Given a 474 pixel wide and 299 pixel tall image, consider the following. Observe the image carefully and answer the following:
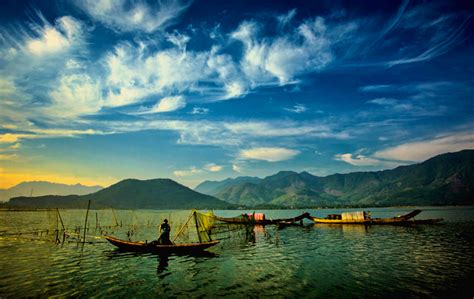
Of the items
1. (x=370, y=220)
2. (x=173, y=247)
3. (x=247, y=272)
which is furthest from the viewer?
(x=370, y=220)

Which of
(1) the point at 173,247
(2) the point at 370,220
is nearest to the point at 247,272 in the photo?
(1) the point at 173,247

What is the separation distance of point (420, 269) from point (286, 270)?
Result: 962cm

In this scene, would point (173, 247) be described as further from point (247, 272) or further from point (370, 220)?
point (370, 220)

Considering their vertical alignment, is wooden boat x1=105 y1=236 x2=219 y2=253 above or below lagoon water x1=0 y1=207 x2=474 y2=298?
above

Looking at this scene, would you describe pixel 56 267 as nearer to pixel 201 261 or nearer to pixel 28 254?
pixel 28 254

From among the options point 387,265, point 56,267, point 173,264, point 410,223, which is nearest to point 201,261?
point 173,264

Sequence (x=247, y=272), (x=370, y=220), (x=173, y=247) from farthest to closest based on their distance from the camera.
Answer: (x=370, y=220), (x=173, y=247), (x=247, y=272)

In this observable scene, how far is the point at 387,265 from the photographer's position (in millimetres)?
20734

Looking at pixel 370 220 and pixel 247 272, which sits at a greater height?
pixel 370 220

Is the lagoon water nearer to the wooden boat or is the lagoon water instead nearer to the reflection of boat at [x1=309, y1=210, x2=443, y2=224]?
the wooden boat

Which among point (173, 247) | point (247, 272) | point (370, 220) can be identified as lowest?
point (247, 272)

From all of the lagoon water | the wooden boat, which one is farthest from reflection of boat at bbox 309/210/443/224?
the wooden boat

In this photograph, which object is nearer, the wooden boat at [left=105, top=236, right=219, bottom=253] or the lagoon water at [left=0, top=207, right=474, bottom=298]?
the lagoon water at [left=0, top=207, right=474, bottom=298]

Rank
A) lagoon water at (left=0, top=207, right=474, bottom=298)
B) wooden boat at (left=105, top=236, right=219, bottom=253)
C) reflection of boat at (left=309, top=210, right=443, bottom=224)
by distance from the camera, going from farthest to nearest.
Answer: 1. reflection of boat at (left=309, top=210, right=443, bottom=224)
2. wooden boat at (left=105, top=236, right=219, bottom=253)
3. lagoon water at (left=0, top=207, right=474, bottom=298)
